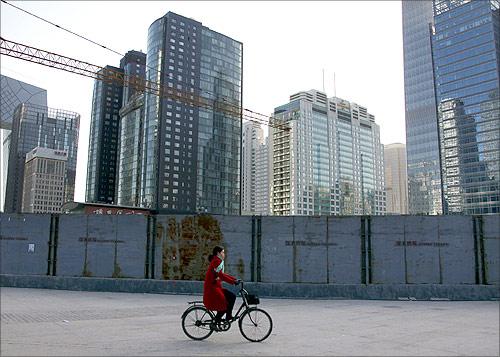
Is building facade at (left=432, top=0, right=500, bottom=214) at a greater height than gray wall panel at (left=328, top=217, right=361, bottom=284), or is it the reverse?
building facade at (left=432, top=0, right=500, bottom=214)

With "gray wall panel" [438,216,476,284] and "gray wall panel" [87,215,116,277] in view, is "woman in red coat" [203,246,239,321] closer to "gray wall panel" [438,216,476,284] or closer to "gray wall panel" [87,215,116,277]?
"gray wall panel" [87,215,116,277]

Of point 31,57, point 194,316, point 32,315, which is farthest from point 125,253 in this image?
point 31,57

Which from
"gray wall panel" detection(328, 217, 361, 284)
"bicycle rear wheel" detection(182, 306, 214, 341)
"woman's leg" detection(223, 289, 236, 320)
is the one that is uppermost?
"gray wall panel" detection(328, 217, 361, 284)

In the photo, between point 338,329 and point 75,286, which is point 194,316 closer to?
point 338,329

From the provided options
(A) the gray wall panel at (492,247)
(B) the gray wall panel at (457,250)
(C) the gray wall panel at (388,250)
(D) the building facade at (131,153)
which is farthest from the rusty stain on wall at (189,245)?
(D) the building facade at (131,153)

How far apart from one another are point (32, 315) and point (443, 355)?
9.88m

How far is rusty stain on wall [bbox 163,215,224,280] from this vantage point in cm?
→ 1788

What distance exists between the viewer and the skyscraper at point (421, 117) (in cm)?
16812

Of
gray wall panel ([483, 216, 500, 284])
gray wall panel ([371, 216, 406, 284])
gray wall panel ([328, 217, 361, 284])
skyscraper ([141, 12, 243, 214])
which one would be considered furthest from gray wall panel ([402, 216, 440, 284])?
skyscraper ([141, 12, 243, 214])

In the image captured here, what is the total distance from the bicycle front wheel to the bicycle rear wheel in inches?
26.2

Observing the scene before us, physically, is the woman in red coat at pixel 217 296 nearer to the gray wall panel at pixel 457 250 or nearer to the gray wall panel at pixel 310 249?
the gray wall panel at pixel 310 249

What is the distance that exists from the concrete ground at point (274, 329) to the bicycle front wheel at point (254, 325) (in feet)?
0.52

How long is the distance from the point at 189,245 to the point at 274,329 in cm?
865

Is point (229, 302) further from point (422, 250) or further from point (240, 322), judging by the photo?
point (422, 250)
